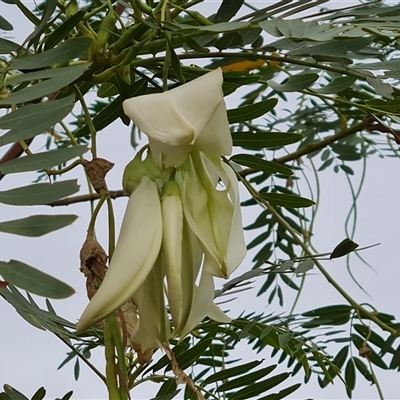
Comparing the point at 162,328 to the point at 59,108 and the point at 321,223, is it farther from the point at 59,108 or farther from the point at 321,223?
the point at 321,223

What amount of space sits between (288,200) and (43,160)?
Answer: 27 cm

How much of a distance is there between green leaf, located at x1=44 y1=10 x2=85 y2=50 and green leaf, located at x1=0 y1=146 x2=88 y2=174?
9cm

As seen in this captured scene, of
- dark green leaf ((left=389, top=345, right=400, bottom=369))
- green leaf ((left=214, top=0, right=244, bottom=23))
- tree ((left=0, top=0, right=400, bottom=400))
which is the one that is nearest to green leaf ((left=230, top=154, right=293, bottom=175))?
tree ((left=0, top=0, right=400, bottom=400))

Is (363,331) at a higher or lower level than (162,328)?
higher

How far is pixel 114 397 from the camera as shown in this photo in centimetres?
35

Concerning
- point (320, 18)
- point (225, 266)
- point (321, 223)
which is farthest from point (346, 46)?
point (321, 223)

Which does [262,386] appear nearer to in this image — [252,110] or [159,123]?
[252,110]

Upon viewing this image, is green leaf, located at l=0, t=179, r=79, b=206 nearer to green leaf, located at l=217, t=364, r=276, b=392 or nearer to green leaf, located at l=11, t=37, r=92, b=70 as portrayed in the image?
green leaf, located at l=11, t=37, r=92, b=70

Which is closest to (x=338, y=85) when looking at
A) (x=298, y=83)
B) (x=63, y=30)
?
(x=298, y=83)

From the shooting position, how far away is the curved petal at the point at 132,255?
28 centimetres

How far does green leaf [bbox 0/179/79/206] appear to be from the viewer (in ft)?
0.99

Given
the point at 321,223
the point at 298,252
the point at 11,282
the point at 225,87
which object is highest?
the point at 321,223

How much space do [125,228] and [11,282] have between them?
49 mm

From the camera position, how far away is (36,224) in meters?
0.30
